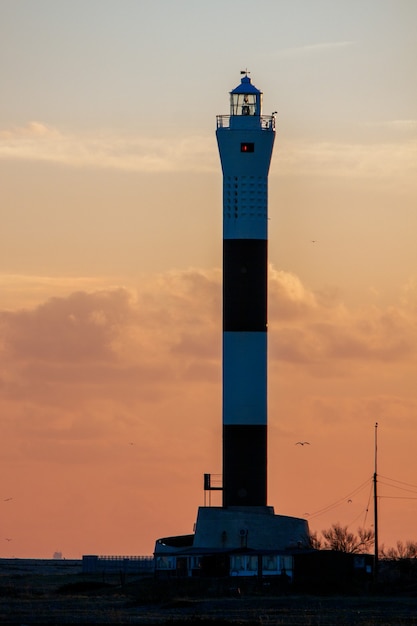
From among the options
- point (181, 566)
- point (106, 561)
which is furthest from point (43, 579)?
point (181, 566)

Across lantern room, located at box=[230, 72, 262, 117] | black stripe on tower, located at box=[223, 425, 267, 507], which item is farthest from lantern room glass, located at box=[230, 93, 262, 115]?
black stripe on tower, located at box=[223, 425, 267, 507]

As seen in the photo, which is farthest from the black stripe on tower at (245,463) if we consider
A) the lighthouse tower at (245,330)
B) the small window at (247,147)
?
the small window at (247,147)

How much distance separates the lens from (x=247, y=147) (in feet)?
374

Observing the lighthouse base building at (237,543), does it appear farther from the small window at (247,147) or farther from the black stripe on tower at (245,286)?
the small window at (247,147)

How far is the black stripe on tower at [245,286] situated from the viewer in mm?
111938

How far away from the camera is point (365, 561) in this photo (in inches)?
4422

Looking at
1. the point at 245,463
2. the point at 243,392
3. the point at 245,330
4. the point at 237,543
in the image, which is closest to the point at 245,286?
the point at 245,330

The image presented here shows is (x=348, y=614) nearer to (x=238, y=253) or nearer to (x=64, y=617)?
(x=64, y=617)

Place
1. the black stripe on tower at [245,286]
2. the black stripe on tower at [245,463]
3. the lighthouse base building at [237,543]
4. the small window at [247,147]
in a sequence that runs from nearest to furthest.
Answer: the lighthouse base building at [237,543], the black stripe on tower at [245,463], the black stripe on tower at [245,286], the small window at [247,147]

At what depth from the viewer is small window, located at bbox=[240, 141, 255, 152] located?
11392cm

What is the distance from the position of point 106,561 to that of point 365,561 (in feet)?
122

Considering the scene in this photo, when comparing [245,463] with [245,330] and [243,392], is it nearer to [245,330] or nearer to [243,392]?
[243,392]

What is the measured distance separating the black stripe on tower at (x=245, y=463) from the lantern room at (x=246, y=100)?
2025 cm

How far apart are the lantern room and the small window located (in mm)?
3174
